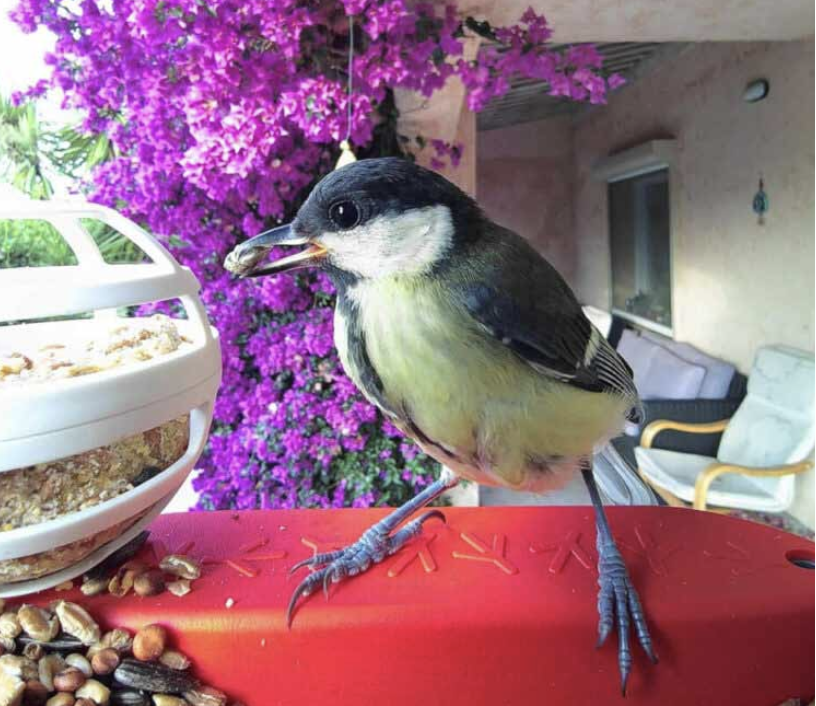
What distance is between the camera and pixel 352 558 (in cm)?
59

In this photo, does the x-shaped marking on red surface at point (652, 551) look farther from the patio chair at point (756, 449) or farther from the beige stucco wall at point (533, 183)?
the beige stucco wall at point (533, 183)

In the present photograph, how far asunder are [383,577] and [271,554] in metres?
0.11

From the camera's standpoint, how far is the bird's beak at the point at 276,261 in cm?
48

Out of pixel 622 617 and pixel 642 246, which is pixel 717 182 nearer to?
pixel 642 246

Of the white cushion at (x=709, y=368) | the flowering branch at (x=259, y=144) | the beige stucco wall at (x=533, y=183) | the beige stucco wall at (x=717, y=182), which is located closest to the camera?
the flowering branch at (x=259, y=144)

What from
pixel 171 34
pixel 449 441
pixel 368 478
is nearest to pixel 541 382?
pixel 449 441

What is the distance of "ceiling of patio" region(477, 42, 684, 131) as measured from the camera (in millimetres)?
1137

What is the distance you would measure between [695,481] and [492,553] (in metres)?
0.79

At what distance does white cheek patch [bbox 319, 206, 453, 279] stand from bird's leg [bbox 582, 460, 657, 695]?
0.85 ft

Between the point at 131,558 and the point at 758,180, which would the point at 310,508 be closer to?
the point at 131,558

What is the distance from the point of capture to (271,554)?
0.62 m

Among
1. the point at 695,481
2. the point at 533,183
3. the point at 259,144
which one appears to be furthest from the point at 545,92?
the point at 695,481

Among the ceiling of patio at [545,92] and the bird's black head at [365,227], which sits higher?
the ceiling of patio at [545,92]

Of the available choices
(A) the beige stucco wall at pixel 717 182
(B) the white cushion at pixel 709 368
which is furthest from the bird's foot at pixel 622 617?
(B) the white cushion at pixel 709 368
